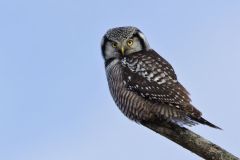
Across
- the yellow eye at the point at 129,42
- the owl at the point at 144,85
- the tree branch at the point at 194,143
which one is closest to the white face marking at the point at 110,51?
the owl at the point at 144,85

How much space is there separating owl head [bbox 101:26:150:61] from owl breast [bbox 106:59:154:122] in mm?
450

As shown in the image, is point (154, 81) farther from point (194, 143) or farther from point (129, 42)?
point (194, 143)

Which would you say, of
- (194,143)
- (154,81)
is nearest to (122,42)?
(154,81)

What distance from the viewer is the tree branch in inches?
191

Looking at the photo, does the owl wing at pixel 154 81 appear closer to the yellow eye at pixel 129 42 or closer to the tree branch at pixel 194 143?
the yellow eye at pixel 129 42

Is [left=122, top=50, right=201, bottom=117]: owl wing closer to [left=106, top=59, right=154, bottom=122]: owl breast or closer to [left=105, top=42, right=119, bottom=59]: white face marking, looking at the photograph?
[left=106, top=59, right=154, bottom=122]: owl breast

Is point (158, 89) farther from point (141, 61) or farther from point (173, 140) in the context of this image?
point (173, 140)

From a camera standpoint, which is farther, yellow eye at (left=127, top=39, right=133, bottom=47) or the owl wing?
yellow eye at (left=127, top=39, right=133, bottom=47)

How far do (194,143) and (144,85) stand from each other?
170 cm

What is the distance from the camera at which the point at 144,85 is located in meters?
6.64

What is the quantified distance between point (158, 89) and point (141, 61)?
21.4 inches

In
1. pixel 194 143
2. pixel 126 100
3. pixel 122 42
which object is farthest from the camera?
pixel 122 42

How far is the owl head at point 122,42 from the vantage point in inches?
295

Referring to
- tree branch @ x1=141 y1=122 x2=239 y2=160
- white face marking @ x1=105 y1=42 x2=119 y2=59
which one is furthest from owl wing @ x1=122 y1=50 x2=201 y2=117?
tree branch @ x1=141 y1=122 x2=239 y2=160
